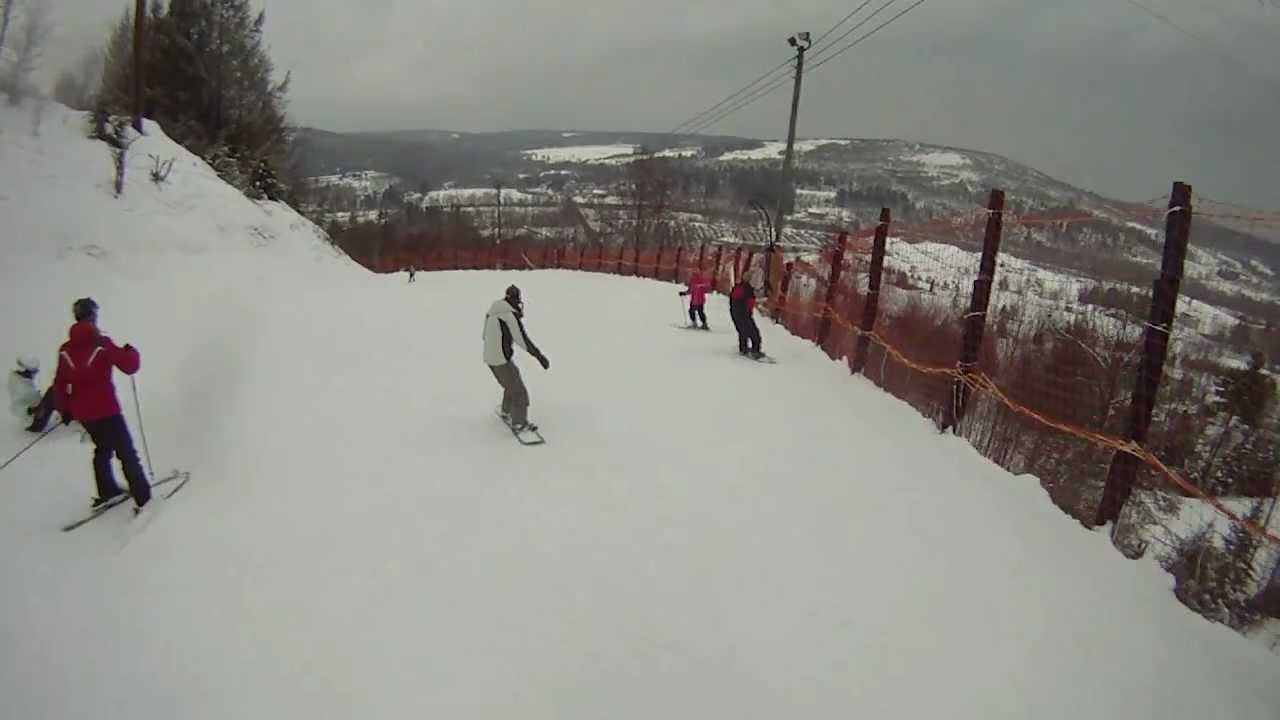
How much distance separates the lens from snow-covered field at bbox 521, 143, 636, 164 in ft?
472

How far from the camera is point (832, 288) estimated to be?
11.7m

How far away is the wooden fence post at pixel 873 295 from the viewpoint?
9500 mm

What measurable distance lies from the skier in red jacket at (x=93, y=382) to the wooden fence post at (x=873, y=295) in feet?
28.5

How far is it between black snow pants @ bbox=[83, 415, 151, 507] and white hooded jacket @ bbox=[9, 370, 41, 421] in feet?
8.45

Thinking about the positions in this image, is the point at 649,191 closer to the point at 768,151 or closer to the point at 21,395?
the point at 21,395

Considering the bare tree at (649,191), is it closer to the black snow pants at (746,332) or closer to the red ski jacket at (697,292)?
the red ski jacket at (697,292)

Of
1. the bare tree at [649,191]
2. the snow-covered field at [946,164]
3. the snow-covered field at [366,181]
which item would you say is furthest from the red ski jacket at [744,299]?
the snow-covered field at [946,164]

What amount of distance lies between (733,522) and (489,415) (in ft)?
12.7

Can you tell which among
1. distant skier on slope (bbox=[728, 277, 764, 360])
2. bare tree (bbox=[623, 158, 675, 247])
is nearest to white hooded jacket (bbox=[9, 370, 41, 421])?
distant skier on slope (bbox=[728, 277, 764, 360])

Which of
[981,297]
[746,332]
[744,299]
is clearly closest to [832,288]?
[744,299]

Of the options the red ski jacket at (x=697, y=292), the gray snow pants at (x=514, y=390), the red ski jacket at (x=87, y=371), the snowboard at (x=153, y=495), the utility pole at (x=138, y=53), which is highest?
the utility pole at (x=138, y=53)

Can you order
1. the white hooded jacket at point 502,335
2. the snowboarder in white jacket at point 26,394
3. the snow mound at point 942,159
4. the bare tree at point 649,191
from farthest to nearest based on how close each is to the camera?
the snow mound at point 942,159, the bare tree at point 649,191, the white hooded jacket at point 502,335, the snowboarder in white jacket at point 26,394

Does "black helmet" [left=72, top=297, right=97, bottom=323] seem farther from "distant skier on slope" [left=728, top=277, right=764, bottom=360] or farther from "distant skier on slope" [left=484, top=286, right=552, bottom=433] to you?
"distant skier on slope" [left=728, top=277, right=764, bottom=360]

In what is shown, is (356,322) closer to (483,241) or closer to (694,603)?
(694,603)
